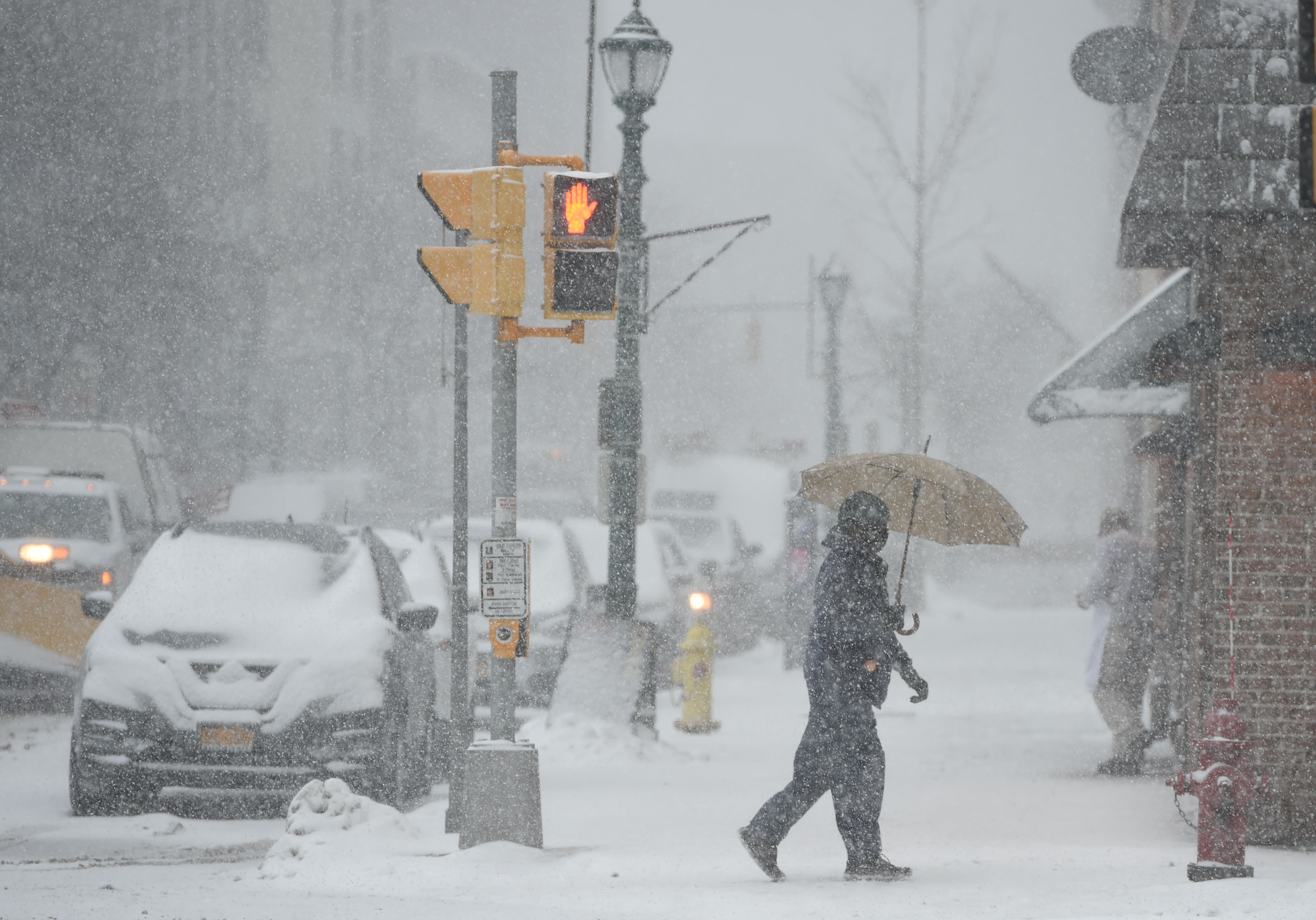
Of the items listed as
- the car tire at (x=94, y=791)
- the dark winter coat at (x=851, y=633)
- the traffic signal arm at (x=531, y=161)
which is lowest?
the car tire at (x=94, y=791)

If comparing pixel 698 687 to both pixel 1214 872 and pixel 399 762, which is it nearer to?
pixel 399 762

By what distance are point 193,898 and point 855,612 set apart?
305 cm

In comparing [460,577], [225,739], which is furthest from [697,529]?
[225,739]

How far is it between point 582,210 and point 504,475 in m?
1.36

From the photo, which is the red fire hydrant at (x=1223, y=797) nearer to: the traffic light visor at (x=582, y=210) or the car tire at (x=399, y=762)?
the traffic light visor at (x=582, y=210)

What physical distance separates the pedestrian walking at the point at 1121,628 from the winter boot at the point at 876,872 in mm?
5004

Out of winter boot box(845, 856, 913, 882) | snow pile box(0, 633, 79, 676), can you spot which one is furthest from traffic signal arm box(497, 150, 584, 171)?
snow pile box(0, 633, 79, 676)

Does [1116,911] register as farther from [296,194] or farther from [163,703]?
[296,194]

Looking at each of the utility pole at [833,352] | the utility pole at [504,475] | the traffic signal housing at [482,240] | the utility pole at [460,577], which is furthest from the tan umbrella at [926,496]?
the utility pole at [833,352]

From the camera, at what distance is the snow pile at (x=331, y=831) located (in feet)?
26.2

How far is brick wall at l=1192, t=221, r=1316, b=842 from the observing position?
897 centimetres

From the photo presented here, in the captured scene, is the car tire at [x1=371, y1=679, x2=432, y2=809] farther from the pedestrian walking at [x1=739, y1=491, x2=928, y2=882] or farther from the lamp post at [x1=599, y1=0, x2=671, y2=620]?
the lamp post at [x1=599, y1=0, x2=671, y2=620]

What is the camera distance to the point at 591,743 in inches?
492

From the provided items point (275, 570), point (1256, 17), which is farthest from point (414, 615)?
point (1256, 17)
